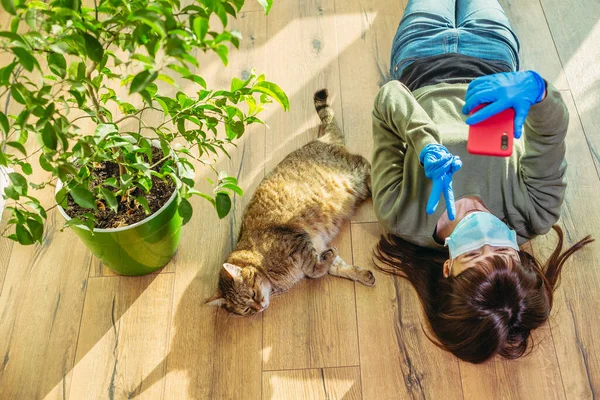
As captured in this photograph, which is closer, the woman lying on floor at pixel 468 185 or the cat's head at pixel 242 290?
the woman lying on floor at pixel 468 185

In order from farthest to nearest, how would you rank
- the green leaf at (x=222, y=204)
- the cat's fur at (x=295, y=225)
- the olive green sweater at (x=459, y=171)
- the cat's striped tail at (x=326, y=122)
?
the cat's striped tail at (x=326, y=122) < the cat's fur at (x=295, y=225) < the olive green sweater at (x=459, y=171) < the green leaf at (x=222, y=204)

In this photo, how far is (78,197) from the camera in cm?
120

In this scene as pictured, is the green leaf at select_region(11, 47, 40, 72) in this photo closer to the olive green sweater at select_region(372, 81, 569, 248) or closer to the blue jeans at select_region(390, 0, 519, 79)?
the olive green sweater at select_region(372, 81, 569, 248)

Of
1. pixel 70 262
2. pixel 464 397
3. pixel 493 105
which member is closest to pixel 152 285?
pixel 70 262

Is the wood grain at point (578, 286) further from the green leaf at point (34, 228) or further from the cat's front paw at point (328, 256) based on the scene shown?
the green leaf at point (34, 228)

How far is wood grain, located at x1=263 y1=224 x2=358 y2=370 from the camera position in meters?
1.71

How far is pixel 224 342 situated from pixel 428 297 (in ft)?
2.14

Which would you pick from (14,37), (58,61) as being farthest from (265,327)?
(14,37)

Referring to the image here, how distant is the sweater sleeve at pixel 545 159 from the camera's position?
1.42 meters

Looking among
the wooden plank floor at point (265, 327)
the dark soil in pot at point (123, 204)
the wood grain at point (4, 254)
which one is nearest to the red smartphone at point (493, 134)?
the wooden plank floor at point (265, 327)

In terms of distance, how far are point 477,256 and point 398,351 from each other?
0.41m

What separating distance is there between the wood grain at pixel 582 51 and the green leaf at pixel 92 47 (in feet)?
5.64

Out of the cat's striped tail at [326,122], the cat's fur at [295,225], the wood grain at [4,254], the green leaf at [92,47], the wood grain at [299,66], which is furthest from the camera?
the wood grain at [299,66]

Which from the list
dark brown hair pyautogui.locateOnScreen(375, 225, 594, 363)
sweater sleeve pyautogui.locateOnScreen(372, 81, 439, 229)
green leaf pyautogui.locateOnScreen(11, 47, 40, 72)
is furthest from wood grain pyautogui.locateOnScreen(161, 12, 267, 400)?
green leaf pyautogui.locateOnScreen(11, 47, 40, 72)
